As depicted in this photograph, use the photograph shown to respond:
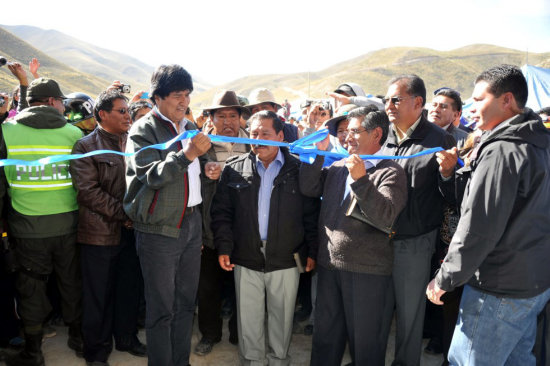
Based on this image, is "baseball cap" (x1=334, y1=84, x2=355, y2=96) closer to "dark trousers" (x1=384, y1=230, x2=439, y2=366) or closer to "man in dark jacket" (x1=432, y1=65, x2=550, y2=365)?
"dark trousers" (x1=384, y1=230, x2=439, y2=366)

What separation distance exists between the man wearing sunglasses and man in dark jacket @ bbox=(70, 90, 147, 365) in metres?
2.49

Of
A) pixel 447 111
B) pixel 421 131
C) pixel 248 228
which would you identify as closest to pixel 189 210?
pixel 248 228

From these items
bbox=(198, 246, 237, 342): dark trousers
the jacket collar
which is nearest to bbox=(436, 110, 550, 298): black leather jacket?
the jacket collar

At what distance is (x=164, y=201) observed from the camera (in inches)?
112

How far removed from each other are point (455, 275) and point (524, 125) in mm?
946

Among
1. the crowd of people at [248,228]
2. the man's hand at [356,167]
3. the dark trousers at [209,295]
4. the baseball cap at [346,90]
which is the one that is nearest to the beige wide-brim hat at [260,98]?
the baseball cap at [346,90]

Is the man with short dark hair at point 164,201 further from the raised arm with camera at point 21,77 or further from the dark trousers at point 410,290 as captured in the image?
the raised arm with camera at point 21,77

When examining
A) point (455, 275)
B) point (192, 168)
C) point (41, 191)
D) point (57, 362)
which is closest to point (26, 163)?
point (41, 191)

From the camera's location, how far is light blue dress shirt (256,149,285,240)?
334 centimetres

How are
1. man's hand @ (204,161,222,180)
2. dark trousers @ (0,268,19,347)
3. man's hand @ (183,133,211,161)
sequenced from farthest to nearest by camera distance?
1. dark trousers @ (0,268,19,347)
2. man's hand @ (204,161,222,180)
3. man's hand @ (183,133,211,161)

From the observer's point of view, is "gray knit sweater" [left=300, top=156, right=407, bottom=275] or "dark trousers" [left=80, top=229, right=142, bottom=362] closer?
"gray knit sweater" [left=300, top=156, right=407, bottom=275]

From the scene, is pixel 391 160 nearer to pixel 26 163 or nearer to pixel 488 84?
pixel 488 84

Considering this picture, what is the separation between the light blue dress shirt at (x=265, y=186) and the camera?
3.34 metres

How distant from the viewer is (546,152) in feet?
7.14
